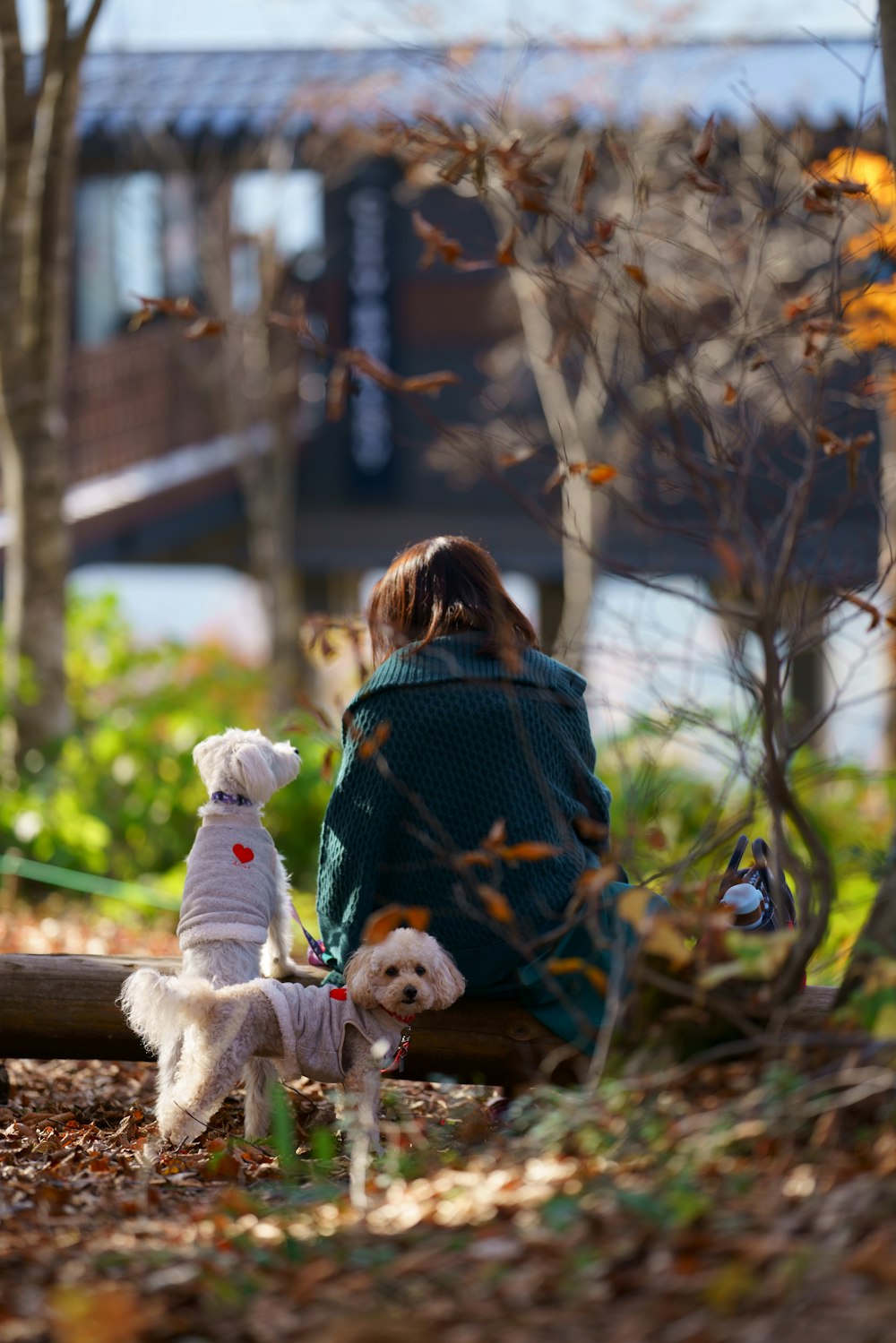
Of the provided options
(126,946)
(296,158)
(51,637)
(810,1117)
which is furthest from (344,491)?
(810,1117)

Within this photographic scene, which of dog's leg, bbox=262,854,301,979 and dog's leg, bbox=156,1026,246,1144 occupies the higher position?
dog's leg, bbox=262,854,301,979

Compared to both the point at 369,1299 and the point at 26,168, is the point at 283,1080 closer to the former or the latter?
the point at 369,1299

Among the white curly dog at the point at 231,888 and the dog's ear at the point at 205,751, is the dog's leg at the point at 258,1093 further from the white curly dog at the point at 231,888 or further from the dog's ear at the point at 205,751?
the dog's ear at the point at 205,751

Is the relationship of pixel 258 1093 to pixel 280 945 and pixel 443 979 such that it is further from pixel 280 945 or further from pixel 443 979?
pixel 443 979

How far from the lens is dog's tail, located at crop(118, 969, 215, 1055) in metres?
3.35

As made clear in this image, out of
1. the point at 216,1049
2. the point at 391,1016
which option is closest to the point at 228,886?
the point at 216,1049

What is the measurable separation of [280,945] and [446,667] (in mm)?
878

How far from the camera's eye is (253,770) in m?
3.56

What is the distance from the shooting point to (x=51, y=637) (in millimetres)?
7715

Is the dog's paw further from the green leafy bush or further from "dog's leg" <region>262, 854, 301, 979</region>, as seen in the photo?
the green leafy bush

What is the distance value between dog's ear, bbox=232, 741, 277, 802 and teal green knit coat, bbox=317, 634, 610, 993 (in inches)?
6.9

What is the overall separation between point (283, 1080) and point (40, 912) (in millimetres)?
3888

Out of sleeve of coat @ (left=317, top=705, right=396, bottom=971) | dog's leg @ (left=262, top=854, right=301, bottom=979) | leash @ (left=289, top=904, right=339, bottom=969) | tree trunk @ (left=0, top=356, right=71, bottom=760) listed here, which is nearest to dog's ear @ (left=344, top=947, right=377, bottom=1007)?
sleeve of coat @ (left=317, top=705, right=396, bottom=971)

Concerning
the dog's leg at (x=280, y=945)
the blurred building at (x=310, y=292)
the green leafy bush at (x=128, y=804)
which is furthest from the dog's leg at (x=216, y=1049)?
the blurred building at (x=310, y=292)
